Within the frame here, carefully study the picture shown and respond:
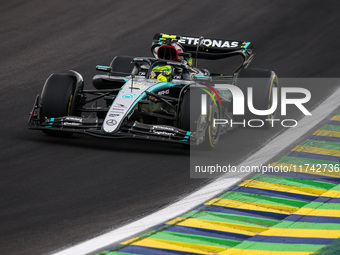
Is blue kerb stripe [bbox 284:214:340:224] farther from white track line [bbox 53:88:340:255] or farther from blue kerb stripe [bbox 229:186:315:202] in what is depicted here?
white track line [bbox 53:88:340:255]

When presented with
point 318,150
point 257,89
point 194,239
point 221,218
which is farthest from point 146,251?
point 257,89

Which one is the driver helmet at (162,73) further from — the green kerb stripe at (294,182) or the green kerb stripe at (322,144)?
the green kerb stripe at (294,182)

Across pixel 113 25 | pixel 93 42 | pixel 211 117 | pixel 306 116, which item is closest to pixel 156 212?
pixel 211 117

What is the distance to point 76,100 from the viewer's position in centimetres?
1442

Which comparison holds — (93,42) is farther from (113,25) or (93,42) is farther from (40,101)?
(40,101)

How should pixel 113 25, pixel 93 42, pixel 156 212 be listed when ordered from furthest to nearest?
pixel 113 25 < pixel 93 42 < pixel 156 212

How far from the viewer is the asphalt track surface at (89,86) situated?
34.2 feet

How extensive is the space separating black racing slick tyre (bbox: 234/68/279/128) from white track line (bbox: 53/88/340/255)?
66cm

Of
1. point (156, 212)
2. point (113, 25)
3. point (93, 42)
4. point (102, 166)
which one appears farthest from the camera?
point (113, 25)

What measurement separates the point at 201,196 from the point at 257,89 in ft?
15.3

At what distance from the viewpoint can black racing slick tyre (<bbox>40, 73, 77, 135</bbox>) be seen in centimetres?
1395

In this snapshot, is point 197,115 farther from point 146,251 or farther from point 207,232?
point 146,251

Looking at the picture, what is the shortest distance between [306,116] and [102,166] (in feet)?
18.3

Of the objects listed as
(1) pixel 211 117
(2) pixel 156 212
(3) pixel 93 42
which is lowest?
(2) pixel 156 212
